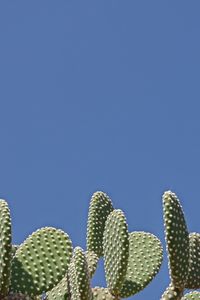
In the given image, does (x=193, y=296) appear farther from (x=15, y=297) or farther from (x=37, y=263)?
(x=15, y=297)

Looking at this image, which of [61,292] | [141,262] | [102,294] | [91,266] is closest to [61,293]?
[61,292]

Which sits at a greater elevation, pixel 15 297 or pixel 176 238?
pixel 176 238

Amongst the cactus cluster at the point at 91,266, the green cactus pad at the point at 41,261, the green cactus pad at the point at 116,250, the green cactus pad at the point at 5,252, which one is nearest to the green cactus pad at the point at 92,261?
the cactus cluster at the point at 91,266

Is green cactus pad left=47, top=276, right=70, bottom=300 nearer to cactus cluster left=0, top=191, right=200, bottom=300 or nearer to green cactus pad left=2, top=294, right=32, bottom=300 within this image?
cactus cluster left=0, top=191, right=200, bottom=300

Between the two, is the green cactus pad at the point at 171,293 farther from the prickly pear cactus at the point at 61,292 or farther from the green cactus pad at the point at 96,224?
the green cactus pad at the point at 96,224

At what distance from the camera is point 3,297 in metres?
3.95

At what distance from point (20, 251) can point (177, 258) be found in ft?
2.76

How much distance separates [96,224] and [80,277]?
117cm

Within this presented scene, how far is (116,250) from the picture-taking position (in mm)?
4387

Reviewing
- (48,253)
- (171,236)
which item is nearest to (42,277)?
(48,253)

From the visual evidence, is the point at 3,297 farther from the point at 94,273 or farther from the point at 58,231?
the point at 94,273

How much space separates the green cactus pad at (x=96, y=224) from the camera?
16.8 feet

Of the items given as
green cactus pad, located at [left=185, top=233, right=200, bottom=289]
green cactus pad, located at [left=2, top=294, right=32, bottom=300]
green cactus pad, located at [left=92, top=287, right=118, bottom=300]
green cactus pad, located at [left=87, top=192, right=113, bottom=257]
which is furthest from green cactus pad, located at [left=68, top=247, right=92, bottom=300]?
green cactus pad, located at [left=87, top=192, right=113, bottom=257]

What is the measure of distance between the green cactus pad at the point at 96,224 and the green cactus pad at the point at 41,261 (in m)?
0.84
